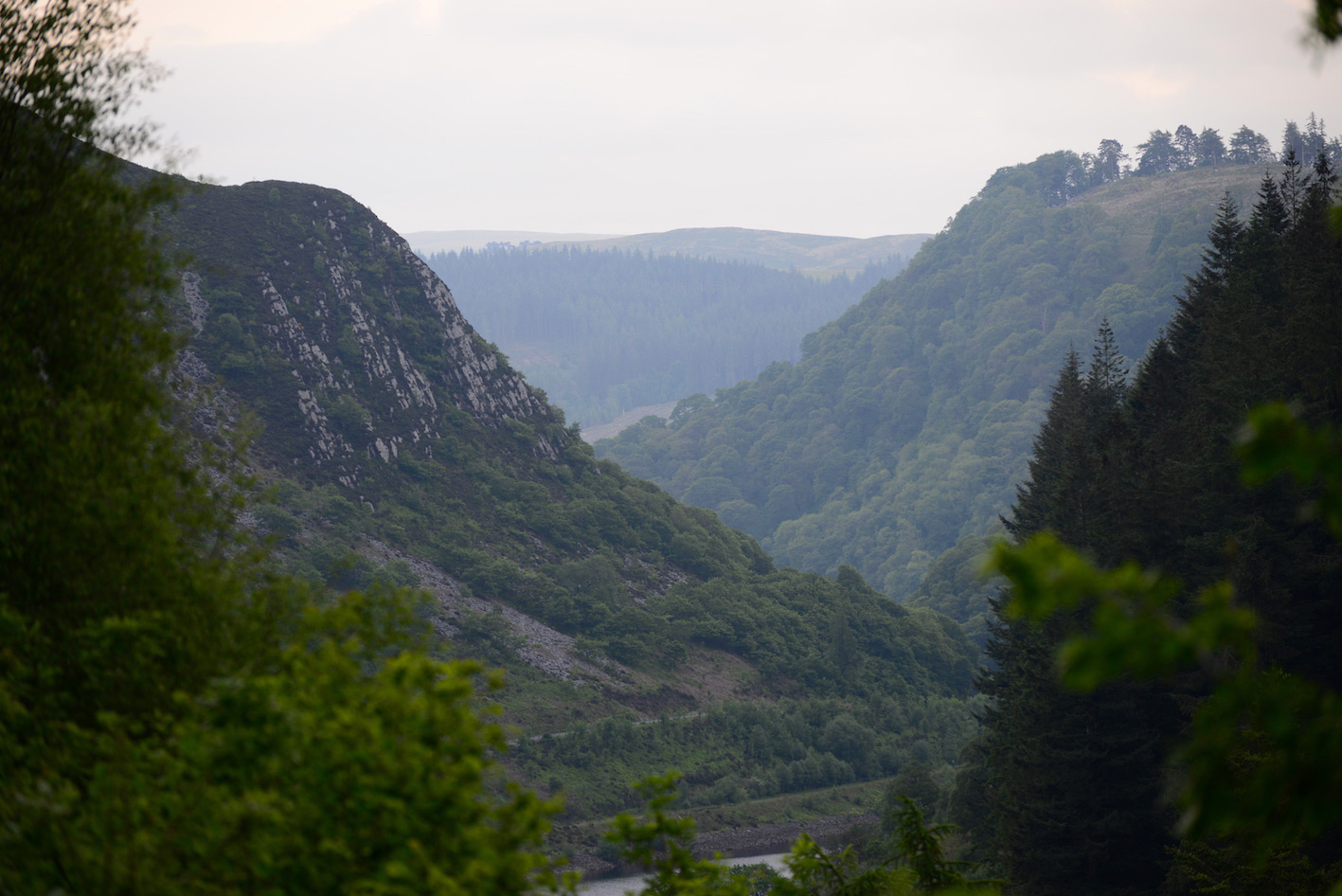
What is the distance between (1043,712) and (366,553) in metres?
48.0

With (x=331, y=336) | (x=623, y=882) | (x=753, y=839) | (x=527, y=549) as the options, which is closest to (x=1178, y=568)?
(x=623, y=882)

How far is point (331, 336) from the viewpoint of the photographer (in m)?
77.1

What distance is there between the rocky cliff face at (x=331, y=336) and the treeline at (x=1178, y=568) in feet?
176

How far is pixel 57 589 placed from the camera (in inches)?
429

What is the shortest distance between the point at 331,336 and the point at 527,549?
2280 centimetres

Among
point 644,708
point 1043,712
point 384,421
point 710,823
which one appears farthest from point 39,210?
point 384,421

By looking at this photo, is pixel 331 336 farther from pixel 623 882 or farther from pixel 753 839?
pixel 753 839

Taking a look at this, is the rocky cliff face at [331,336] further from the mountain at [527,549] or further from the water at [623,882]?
the water at [623,882]

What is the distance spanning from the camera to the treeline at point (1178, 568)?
77.0 feet

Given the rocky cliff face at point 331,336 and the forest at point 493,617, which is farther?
the rocky cliff face at point 331,336

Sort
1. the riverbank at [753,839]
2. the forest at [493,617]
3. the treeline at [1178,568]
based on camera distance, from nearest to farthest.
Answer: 1. the forest at [493,617]
2. the treeline at [1178,568]
3. the riverbank at [753,839]

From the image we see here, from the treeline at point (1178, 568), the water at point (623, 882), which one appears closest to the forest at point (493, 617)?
the treeline at point (1178, 568)

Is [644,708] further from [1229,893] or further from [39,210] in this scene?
[39,210]

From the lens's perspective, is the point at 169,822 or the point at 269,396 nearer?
the point at 169,822
